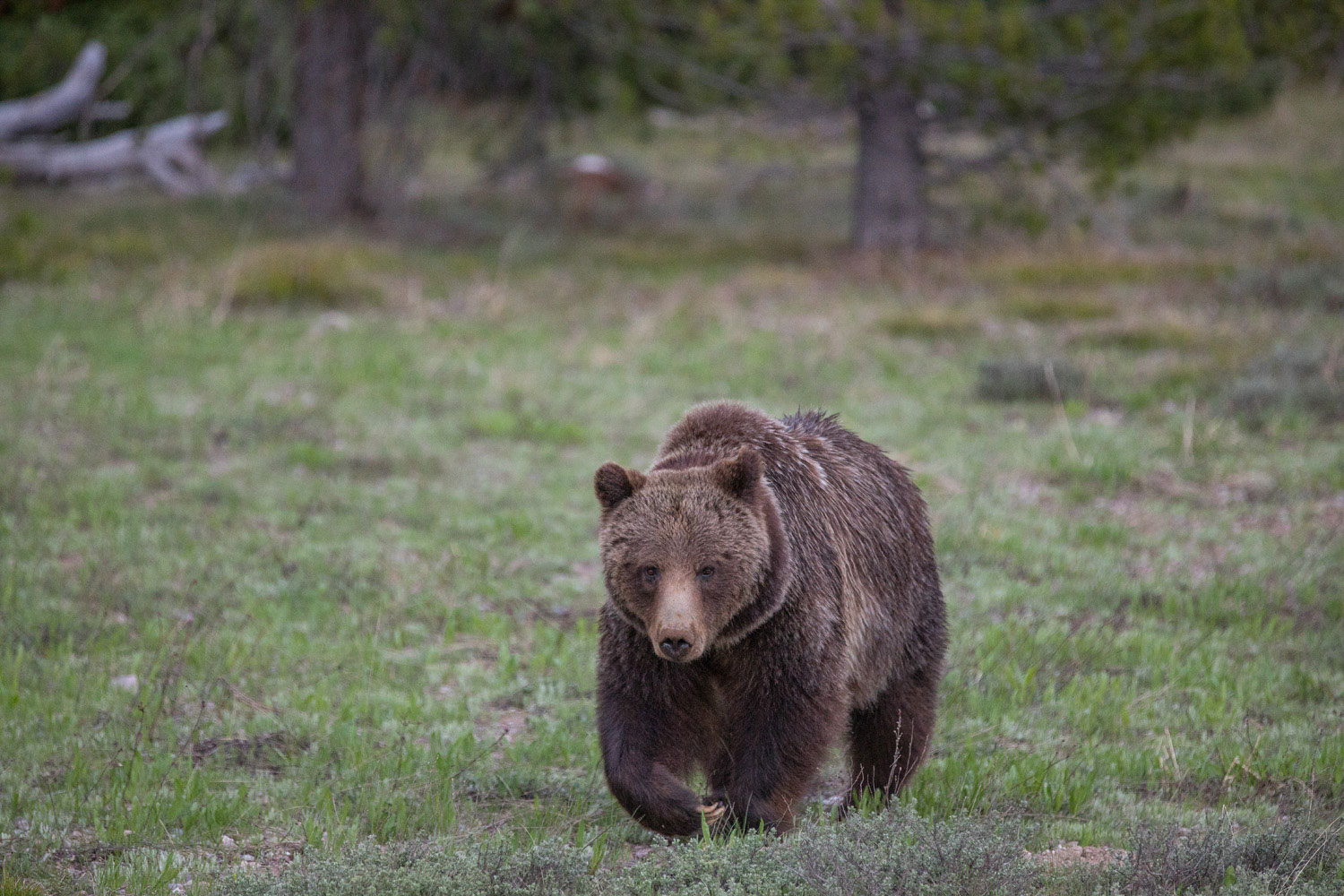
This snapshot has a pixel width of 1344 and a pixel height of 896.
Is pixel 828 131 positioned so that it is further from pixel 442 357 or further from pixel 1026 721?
pixel 1026 721

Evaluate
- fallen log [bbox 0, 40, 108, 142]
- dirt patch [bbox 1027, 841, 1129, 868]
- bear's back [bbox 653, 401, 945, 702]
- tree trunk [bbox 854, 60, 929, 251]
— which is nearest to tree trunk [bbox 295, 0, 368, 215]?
fallen log [bbox 0, 40, 108, 142]

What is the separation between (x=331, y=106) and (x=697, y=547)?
14451 mm

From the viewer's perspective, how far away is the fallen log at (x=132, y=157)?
18.5m

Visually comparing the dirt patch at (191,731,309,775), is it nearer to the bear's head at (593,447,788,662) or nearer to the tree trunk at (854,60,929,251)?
the bear's head at (593,447,788,662)

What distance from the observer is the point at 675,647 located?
351 centimetres

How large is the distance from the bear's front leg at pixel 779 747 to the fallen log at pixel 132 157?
16273 millimetres

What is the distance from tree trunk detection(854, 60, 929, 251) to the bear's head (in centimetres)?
1212

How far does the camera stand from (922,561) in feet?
14.7

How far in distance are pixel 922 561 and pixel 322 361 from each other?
6997mm

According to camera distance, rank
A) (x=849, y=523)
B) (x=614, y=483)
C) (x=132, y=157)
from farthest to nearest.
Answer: (x=132, y=157) → (x=849, y=523) → (x=614, y=483)

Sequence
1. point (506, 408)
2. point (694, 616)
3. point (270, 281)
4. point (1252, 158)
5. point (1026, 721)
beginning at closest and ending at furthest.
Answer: point (694, 616), point (1026, 721), point (506, 408), point (270, 281), point (1252, 158)

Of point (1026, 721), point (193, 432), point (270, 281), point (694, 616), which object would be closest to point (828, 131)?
point (270, 281)

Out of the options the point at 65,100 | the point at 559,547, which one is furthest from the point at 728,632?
the point at 65,100

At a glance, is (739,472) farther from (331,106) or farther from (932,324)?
(331,106)
